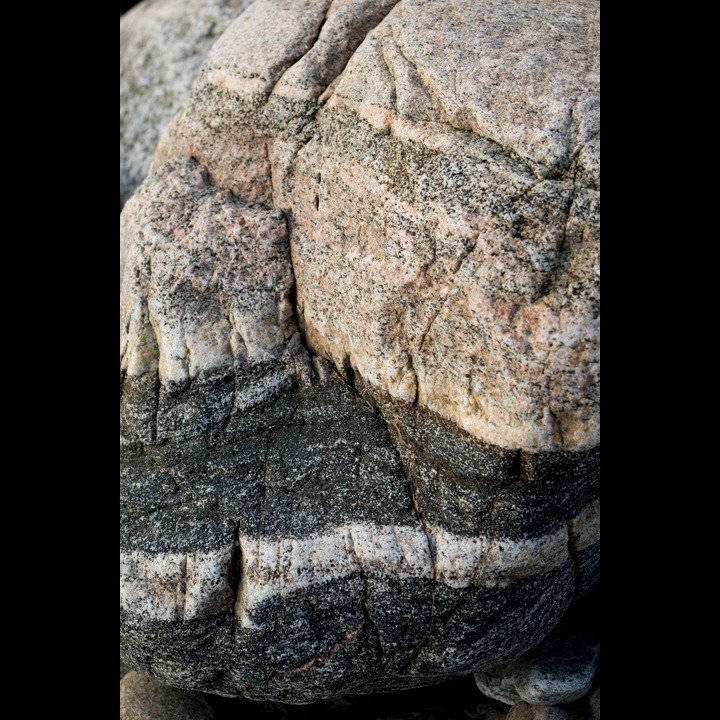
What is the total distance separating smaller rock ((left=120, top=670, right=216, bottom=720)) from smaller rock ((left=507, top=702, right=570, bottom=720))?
1.26 meters

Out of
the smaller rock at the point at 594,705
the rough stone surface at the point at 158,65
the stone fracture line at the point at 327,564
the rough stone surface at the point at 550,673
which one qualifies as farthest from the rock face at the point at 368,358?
the rough stone surface at the point at 158,65

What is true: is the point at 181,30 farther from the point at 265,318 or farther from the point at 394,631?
the point at 394,631

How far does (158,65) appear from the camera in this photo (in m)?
5.18

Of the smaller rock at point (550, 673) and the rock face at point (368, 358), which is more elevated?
the rock face at point (368, 358)

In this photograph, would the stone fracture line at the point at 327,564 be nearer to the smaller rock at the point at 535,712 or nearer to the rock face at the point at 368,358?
the rock face at the point at 368,358

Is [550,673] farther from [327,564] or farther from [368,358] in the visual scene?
[368,358]

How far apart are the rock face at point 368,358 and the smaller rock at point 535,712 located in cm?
40

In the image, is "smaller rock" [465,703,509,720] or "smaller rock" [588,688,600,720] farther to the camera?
"smaller rock" [465,703,509,720]

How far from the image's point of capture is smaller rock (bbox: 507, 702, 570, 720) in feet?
10.1

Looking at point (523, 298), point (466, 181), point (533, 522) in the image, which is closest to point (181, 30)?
point (466, 181)

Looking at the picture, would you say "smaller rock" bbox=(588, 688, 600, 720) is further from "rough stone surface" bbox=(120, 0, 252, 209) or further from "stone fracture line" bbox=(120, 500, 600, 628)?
"rough stone surface" bbox=(120, 0, 252, 209)

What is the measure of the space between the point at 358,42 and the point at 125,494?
1978 mm

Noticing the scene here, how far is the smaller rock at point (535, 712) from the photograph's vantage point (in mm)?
3074

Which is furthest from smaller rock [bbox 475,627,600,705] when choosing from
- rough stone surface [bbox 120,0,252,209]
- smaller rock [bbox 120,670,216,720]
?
rough stone surface [bbox 120,0,252,209]
